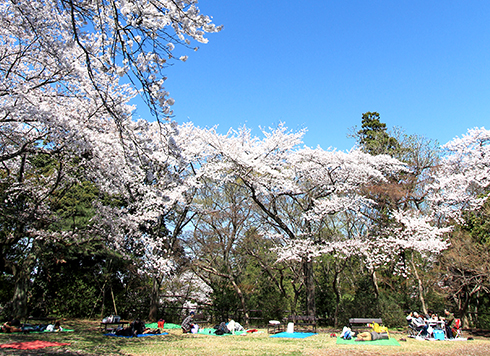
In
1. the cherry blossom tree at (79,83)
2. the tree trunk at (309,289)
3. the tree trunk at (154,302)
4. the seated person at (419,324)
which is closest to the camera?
the cherry blossom tree at (79,83)

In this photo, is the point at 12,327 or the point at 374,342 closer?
the point at 374,342

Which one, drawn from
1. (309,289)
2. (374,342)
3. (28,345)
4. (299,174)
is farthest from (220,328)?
(299,174)

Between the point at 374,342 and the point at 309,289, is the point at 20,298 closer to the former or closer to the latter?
the point at 309,289

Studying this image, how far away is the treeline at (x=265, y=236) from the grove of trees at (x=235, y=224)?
0.08 m

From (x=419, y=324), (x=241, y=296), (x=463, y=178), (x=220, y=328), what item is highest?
(x=463, y=178)

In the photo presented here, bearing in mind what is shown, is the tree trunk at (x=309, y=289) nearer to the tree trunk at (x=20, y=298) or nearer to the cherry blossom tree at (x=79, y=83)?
the cherry blossom tree at (x=79, y=83)

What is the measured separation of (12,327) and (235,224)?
32.1ft

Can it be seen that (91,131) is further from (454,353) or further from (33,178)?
(454,353)

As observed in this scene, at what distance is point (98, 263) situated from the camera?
15.0 meters

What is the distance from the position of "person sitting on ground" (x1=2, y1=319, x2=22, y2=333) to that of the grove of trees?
1.66 metres

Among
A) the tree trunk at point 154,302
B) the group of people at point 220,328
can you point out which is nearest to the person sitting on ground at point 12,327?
the group of people at point 220,328

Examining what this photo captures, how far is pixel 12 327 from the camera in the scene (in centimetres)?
893

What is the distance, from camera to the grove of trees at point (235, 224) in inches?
383

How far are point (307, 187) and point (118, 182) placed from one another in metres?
8.41
